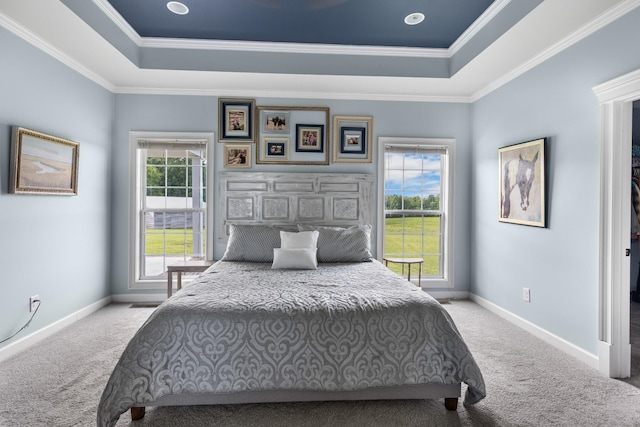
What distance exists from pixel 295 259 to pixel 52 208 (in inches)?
88.3

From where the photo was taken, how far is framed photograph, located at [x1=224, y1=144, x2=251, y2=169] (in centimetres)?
406

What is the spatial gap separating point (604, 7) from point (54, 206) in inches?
182

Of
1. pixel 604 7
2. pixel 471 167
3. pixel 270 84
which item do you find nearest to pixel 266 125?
pixel 270 84

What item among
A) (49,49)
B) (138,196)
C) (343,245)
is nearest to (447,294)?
(343,245)

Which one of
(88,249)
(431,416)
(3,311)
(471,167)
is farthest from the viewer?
(471,167)

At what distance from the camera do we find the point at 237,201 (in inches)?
160

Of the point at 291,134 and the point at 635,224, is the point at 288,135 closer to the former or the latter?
the point at 291,134

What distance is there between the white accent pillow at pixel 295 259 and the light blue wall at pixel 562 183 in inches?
80.6

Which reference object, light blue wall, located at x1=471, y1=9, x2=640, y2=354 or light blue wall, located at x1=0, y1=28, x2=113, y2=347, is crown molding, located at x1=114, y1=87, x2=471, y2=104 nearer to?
light blue wall, located at x1=0, y1=28, x2=113, y2=347

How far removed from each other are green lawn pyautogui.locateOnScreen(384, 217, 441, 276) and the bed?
7.33 ft

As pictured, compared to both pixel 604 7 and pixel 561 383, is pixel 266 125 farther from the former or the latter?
pixel 561 383

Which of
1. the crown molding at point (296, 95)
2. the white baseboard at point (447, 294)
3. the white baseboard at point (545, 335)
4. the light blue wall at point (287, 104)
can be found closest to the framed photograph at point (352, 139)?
the light blue wall at point (287, 104)

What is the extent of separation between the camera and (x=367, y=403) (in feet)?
6.63

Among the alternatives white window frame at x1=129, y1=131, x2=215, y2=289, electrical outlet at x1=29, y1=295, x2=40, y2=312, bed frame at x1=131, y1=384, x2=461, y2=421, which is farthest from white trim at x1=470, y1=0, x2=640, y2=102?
electrical outlet at x1=29, y1=295, x2=40, y2=312
